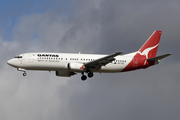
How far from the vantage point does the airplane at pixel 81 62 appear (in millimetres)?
63844

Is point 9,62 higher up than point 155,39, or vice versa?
point 155,39

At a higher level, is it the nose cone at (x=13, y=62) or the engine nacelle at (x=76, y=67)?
the nose cone at (x=13, y=62)

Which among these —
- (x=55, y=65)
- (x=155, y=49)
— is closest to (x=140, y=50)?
(x=155, y=49)

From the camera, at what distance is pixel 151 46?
238ft

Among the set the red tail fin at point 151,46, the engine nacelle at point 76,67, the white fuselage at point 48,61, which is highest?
the red tail fin at point 151,46

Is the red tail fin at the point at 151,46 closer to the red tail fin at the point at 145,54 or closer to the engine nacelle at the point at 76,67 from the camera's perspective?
the red tail fin at the point at 145,54

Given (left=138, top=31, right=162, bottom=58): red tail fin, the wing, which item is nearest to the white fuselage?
the wing

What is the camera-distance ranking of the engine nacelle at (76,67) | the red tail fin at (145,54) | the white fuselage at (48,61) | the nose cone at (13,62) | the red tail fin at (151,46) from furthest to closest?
the red tail fin at (151,46)
the red tail fin at (145,54)
the nose cone at (13,62)
the engine nacelle at (76,67)
the white fuselage at (48,61)

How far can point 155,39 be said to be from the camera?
73312 mm

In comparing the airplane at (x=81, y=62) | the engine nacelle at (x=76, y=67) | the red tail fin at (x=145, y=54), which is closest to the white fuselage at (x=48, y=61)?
the airplane at (x=81, y=62)

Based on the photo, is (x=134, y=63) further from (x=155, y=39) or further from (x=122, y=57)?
(x=155, y=39)

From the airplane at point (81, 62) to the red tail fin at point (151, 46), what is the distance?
232mm

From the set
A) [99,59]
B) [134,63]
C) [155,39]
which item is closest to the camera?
[99,59]

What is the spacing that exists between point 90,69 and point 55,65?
260 inches
